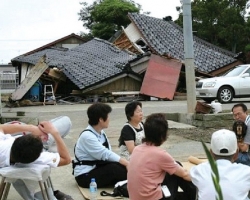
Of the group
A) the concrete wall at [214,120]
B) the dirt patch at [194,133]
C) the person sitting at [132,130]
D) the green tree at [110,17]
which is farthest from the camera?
the green tree at [110,17]

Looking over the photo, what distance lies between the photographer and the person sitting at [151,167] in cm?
440

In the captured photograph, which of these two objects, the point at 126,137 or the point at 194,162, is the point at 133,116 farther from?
the point at 194,162

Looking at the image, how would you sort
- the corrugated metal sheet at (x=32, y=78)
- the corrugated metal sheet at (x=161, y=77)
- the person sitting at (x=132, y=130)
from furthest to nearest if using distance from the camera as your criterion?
1. the corrugated metal sheet at (x=32, y=78)
2. the corrugated metal sheet at (x=161, y=77)
3. the person sitting at (x=132, y=130)

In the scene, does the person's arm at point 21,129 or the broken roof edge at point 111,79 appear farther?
the broken roof edge at point 111,79

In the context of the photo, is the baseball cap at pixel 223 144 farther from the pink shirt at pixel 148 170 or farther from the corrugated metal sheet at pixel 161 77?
the corrugated metal sheet at pixel 161 77

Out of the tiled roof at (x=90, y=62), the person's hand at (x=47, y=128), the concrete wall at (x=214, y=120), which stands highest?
the tiled roof at (x=90, y=62)

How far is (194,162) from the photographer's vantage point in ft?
19.9

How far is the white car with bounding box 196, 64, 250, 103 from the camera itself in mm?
20031

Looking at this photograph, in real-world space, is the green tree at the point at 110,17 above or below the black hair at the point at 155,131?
above

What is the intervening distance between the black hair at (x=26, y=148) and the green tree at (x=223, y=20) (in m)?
30.5

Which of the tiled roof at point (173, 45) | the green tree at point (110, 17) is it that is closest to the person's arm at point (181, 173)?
the tiled roof at point (173, 45)

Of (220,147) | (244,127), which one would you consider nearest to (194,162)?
(244,127)

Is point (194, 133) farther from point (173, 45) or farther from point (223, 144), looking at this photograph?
point (173, 45)

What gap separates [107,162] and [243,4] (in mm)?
31869
